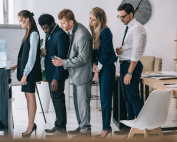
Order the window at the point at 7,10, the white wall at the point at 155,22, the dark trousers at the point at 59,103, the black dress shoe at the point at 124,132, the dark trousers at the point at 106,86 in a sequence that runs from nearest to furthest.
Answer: the dark trousers at the point at 106,86
the dark trousers at the point at 59,103
the black dress shoe at the point at 124,132
the window at the point at 7,10
the white wall at the point at 155,22

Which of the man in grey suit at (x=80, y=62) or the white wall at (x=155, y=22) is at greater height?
the white wall at (x=155, y=22)

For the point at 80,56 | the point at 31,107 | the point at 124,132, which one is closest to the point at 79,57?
the point at 80,56

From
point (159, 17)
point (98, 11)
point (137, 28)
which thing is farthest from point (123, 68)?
point (159, 17)

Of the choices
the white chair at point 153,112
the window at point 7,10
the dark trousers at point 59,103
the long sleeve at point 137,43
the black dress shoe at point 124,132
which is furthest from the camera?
the window at point 7,10

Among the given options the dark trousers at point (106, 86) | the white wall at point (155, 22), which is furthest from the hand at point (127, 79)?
the white wall at point (155, 22)

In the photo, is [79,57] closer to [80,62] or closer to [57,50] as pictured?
[80,62]

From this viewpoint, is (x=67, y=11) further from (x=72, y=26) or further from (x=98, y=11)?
(x=98, y=11)

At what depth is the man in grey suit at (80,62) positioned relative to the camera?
84.9 inches

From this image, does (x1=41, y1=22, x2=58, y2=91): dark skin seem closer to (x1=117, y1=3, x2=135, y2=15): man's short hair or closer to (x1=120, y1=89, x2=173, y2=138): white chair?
(x1=117, y1=3, x2=135, y2=15): man's short hair

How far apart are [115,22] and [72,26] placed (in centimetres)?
239

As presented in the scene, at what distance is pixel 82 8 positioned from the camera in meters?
Answer: 4.38

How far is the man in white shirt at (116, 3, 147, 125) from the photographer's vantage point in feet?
6.82

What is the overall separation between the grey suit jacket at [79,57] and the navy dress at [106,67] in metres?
0.12

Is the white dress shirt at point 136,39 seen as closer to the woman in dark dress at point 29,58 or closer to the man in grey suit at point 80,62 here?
the man in grey suit at point 80,62
